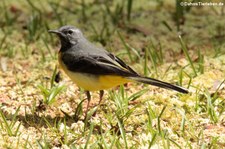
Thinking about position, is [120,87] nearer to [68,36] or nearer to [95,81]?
[95,81]

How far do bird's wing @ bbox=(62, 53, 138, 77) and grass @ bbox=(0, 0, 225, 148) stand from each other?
365 millimetres

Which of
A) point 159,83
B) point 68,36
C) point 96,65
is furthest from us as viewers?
point 68,36

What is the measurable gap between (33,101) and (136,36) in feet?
8.89

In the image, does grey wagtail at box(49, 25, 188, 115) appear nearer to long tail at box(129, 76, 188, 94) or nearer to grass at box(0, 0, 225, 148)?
long tail at box(129, 76, 188, 94)

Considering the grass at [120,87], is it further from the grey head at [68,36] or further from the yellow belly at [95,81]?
the grey head at [68,36]

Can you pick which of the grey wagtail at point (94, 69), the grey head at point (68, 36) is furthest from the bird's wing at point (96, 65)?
the grey head at point (68, 36)

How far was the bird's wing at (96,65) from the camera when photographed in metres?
5.52

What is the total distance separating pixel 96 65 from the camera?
5672mm

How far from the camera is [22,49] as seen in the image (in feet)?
25.2

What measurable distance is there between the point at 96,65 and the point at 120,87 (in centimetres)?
58

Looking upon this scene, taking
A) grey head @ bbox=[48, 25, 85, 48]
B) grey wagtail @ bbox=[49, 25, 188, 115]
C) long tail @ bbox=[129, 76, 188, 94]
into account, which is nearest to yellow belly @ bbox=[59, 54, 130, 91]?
grey wagtail @ bbox=[49, 25, 188, 115]

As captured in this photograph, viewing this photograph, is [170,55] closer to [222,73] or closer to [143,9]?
[222,73]

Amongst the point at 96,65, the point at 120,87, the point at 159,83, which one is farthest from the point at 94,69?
the point at 159,83

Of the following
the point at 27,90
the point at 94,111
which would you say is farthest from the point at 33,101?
the point at 94,111
